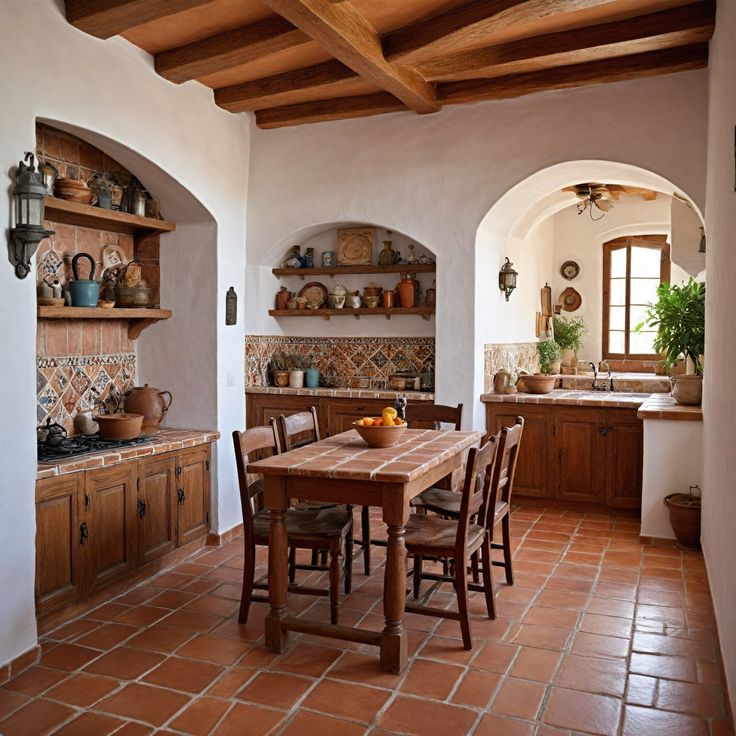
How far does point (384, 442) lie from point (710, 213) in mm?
2321

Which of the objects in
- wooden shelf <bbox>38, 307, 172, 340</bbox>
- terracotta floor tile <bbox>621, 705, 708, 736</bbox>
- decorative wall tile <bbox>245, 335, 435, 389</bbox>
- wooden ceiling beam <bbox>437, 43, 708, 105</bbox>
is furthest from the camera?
decorative wall tile <bbox>245, 335, 435, 389</bbox>

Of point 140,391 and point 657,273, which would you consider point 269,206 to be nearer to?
point 140,391

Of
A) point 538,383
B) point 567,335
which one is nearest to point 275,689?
point 538,383

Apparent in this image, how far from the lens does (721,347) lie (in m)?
3.44

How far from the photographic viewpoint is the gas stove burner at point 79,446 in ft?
12.6

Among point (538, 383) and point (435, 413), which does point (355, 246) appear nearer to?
point (538, 383)

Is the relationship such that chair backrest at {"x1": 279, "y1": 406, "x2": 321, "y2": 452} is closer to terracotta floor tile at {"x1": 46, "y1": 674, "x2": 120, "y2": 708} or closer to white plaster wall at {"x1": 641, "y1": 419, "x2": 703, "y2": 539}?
terracotta floor tile at {"x1": 46, "y1": 674, "x2": 120, "y2": 708}

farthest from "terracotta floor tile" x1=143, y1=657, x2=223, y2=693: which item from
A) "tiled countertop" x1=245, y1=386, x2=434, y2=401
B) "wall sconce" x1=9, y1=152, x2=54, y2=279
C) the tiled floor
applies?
"tiled countertop" x1=245, y1=386, x2=434, y2=401

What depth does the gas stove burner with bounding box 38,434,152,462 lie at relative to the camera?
12.6ft

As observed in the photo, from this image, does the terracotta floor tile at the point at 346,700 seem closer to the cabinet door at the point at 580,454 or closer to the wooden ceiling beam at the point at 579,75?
the cabinet door at the point at 580,454

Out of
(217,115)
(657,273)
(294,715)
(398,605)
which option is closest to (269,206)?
(217,115)

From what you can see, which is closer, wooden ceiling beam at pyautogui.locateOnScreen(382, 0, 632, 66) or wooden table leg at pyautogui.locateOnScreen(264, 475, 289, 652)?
wooden table leg at pyautogui.locateOnScreen(264, 475, 289, 652)

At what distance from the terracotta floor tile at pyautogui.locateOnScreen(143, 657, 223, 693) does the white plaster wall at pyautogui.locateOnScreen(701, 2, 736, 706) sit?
2051 millimetres

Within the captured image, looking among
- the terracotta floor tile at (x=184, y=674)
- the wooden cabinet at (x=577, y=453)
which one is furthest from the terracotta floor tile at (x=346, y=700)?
the wooden cabinet at (x=577, y=453)
